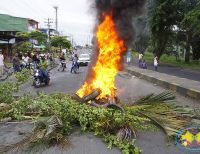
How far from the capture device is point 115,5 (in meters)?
10.6

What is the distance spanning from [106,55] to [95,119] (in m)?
3.75

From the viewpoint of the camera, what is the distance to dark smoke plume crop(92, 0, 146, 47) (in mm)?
10727

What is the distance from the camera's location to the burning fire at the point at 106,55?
10.9 meters

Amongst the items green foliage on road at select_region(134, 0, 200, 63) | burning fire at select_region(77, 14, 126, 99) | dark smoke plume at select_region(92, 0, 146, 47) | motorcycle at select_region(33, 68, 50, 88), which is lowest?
motorcycle at select_region(33, 68, 50, 88)

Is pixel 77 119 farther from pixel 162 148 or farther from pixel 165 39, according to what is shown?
pixel 165 39

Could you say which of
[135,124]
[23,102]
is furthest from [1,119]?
[135,124]

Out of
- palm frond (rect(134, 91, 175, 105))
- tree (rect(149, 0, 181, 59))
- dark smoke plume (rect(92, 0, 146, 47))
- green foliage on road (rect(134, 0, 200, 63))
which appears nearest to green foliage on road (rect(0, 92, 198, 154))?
palm frond (rect(134, 91, 175, 105))

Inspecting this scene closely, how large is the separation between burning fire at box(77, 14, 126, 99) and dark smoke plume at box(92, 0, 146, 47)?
0.53 ft

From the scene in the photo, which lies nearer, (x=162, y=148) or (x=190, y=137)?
(x=162, y=148)

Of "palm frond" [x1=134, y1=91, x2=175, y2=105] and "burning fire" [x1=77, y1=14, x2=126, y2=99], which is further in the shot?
"burning fire" [x1=77, y1=14, x2=126, y2=99]

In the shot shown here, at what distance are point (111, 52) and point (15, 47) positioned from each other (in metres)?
35.8

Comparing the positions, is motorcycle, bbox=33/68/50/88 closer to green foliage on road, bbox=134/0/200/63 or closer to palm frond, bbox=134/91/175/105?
palm frond, bbox=134/91/175/105

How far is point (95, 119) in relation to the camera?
302 inches

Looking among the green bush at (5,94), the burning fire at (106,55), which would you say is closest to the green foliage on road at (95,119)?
the green bush at (5,94)
